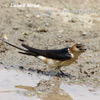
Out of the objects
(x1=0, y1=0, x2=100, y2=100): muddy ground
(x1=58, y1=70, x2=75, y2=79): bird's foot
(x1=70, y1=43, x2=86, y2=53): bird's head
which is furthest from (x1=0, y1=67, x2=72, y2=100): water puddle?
(x1=70, y1=43, x2=86, y2=53): bird's head

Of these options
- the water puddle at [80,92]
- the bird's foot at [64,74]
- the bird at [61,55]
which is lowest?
the water puddle at [80,92]

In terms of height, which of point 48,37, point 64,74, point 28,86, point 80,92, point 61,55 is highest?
point 48,37

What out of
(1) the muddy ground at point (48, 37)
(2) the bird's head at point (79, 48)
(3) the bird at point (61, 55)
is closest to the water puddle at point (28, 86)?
(1) the muddy ground at point (48, 37)

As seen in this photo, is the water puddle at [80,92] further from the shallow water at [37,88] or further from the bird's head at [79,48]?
the bird's head at [79,48]

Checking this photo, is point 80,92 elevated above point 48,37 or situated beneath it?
situated beneath

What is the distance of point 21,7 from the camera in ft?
27.0

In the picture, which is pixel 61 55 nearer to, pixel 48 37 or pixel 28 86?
pixel 28 86

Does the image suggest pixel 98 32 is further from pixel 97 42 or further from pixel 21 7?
pixel 21 7

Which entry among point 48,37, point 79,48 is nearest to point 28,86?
point 79,48

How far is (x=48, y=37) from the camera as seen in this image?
7.06 meters

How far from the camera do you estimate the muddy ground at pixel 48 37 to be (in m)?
5.26

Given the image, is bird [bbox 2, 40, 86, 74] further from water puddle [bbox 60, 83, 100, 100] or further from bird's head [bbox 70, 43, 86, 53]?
water puddle [bbox 60, 83, 100, 100]

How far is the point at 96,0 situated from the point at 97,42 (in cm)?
213

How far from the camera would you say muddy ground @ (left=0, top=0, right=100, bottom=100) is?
17.3 ft
